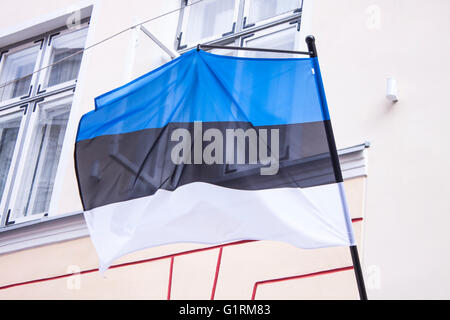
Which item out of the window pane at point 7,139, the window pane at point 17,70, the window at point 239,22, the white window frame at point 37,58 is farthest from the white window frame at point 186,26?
the window pane at point 7,139

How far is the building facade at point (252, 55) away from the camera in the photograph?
15.6ft

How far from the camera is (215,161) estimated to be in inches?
175

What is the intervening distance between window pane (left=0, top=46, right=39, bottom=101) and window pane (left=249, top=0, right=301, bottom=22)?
257 centimetres

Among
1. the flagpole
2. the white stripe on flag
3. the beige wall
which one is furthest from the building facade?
the white stripe on flag

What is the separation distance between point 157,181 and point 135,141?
0.34 m

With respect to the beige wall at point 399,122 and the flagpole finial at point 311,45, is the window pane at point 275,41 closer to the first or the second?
the beige wall at point 399,122

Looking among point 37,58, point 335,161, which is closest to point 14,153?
point 37,58

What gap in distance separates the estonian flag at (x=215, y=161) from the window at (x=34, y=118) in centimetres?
230

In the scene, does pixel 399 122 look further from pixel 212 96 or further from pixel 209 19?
pixel 209 19

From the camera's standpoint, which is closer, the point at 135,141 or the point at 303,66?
the point at 303,66

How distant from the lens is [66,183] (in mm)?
6609
